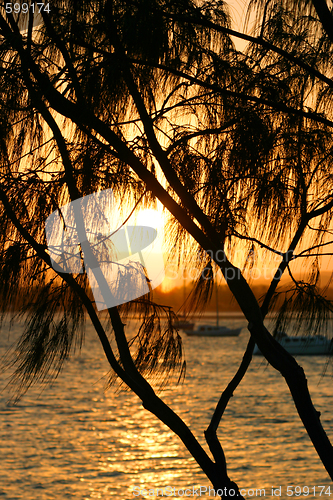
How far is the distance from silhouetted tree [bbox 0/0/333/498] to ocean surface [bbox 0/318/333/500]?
17.0ft

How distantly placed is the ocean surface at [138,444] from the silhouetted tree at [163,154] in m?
5.20

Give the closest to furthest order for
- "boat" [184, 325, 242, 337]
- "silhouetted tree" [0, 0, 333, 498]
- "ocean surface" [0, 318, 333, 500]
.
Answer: "silhouetted tree" [0, 0, 333, 498], "ocean surface" [0, 318, 333, 500], "boat" [184, 325, 242, 337]

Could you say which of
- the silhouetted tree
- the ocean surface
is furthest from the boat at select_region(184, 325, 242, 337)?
the silhouetted tree

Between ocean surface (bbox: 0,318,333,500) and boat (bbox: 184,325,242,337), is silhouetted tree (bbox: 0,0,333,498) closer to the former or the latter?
ocean surface (bbox: 0,318,333,500)

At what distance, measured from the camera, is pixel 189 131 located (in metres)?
3.31

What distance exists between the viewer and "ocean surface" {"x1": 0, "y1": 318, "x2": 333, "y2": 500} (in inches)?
659

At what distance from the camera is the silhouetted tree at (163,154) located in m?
2.86

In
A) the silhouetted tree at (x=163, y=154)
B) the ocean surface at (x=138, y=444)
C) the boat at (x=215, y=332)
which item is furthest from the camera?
the boat at (x=215, y=332)

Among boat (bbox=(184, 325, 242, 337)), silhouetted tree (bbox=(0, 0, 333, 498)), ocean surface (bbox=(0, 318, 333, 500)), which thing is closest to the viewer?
silhouetted tree (bbox=(0, 0, 333, 498))

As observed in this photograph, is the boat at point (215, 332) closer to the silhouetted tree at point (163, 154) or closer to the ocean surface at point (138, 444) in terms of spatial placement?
the ocean surface at point (138, 444)

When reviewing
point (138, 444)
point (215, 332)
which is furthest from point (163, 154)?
point (215, 332)

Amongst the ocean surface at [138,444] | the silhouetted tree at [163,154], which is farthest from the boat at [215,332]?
the silhouetted tree at [163,154]

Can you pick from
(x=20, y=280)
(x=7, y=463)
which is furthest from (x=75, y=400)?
(x=20, y=280)

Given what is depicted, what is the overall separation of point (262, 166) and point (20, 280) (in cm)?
154
